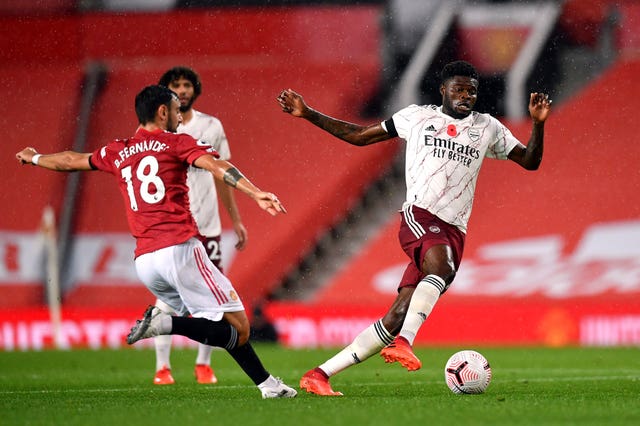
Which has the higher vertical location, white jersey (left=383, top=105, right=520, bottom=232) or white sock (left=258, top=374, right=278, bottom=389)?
white jersey (left=383, top=105, right=520, bottom=232)

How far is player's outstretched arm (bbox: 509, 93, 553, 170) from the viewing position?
7938mm

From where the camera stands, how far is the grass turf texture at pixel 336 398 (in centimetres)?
654

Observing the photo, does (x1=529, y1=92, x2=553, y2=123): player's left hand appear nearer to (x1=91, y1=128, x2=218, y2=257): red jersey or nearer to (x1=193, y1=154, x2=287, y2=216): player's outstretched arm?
(x1=193, y1=154, x2=287, y2=216): player's outstretched arm

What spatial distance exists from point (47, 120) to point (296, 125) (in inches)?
160

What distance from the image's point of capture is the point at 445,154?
820 centimetres

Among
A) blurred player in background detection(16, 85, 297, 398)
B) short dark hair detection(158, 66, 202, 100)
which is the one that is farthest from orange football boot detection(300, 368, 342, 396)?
short dark hair detection(158, 66, 202, 100)

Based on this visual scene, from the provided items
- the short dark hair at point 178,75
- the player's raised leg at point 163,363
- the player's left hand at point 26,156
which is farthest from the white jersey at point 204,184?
the player's left hand at point 26,156

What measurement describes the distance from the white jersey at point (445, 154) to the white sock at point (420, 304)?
0.57 meters

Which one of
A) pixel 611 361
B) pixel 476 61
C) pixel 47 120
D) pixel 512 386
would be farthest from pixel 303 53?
pixel 512 386

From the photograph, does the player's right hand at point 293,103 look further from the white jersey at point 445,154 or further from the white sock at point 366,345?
the white sock at point 366,345

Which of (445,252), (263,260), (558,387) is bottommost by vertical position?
(558,387)

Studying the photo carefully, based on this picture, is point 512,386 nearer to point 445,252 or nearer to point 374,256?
point 445,252

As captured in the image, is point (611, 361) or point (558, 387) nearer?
point (558, 387)

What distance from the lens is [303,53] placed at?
1988cm
